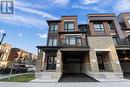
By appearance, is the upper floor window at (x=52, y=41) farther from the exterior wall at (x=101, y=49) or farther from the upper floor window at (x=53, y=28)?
the exterior wall at (x=101, y=49)

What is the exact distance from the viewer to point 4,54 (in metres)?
36.8

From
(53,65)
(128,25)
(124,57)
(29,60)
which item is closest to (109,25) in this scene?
(128,25)

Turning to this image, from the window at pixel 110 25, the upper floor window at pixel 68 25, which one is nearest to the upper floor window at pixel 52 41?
the upper floor window at pixel 68 25

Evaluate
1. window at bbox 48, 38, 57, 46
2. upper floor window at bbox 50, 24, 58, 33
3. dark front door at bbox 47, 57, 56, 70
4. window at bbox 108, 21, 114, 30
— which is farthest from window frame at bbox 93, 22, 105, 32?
dark front door at bbox 47, 57, 56, 70

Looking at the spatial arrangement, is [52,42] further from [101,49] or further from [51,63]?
[101,49]

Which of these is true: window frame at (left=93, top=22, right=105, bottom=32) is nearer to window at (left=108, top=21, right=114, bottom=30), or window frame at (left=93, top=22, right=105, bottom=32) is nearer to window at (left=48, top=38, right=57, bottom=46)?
window at (left=108, top=21, right=114, bottom=30)

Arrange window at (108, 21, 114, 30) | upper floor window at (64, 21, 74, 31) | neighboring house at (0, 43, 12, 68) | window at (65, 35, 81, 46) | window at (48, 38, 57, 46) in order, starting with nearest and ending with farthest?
window at (65, 35, 81, 46) < window at (108, 21, 114, 30) < window at (48, 38, 57, 46) < upper floor window at (64, 21, 74, 31) < neighboring house at (0, 43, 12, 68)

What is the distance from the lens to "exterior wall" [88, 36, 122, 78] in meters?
16.0

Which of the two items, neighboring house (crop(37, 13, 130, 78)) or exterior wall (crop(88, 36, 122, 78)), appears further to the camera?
neighboring house (crop(37, 13, 130, 78))

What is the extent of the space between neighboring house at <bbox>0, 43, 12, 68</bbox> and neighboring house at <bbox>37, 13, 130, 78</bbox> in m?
19.3

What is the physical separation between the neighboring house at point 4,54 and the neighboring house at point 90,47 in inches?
759

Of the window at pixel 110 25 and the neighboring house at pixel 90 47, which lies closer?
the neighboring house at pixel 90 47

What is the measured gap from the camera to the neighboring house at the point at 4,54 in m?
35.5

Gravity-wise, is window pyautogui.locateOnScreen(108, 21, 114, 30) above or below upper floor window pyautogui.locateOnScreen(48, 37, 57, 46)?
above
